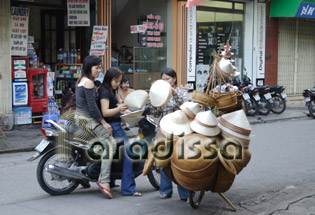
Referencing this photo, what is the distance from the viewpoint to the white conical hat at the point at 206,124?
5438mm

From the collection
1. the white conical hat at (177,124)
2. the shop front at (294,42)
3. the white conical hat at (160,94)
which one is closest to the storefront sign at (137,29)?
the shop front at (294,42)

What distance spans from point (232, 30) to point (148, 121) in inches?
495

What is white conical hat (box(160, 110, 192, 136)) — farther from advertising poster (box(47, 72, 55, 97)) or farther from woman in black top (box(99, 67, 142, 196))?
advertising poster (box(47, 72, 55, 97))

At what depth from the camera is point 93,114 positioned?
6340 mm

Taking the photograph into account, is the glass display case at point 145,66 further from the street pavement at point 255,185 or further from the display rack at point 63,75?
the street pavement at point 255,185

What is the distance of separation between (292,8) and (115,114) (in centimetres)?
1354

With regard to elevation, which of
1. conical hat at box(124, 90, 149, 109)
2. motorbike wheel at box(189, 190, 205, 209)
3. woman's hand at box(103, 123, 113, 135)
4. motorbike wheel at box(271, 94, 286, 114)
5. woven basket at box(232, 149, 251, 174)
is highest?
conical hat at box(124, 90, 149, 109)

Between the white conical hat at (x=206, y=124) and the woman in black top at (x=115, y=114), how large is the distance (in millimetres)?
1324

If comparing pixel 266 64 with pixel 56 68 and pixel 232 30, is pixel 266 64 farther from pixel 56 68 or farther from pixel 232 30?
pixel 56 68

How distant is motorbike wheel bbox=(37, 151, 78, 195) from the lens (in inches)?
253

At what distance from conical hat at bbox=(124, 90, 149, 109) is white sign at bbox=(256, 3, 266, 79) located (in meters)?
13.3

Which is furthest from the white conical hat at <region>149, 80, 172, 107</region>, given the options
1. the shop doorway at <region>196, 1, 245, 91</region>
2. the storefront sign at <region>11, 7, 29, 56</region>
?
the shop doorway at <region>196, 1, 245, 91</region>

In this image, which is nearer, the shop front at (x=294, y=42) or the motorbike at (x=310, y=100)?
the motorbike at (x=310, y=100)

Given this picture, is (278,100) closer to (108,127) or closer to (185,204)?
(185,204)
